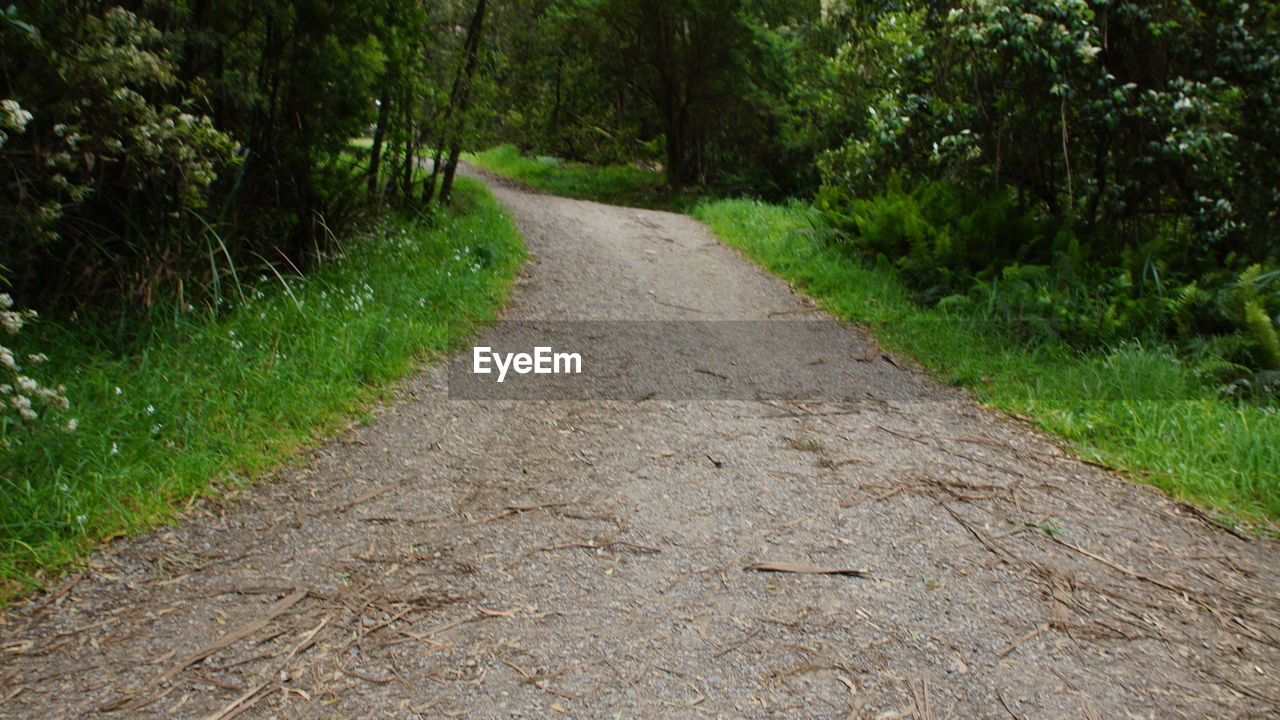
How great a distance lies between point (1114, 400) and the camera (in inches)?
243

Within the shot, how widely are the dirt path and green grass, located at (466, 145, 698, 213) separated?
13807 mm

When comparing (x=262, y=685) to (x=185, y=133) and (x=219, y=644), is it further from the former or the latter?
(x=185, y=133)

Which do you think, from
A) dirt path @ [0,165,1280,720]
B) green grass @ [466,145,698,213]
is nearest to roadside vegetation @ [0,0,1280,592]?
dirt path @ [0,165,1280,720]

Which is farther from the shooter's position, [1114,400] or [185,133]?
[1114,400]

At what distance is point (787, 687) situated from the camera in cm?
318

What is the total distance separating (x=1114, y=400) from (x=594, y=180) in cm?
1707

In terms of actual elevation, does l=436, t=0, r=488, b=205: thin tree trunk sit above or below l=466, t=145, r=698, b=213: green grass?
above

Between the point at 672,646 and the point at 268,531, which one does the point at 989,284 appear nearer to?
the point at 672,646

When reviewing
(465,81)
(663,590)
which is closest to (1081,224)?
(465,81)

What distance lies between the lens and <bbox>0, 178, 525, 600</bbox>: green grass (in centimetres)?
402

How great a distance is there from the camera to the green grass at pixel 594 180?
20.0 metres

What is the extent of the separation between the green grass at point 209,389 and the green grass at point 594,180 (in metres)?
11.4

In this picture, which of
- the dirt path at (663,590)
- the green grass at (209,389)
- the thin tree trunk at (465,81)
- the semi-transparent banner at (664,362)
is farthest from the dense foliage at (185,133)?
the dirt path at (663,590)

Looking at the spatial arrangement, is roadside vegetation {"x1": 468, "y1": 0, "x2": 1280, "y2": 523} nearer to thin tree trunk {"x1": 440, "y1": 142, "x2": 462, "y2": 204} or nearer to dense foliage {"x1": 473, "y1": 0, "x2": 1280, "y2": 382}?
dense foliage {"x1": 473, "y1": 0, "x2": 1280, "y2": 382}
